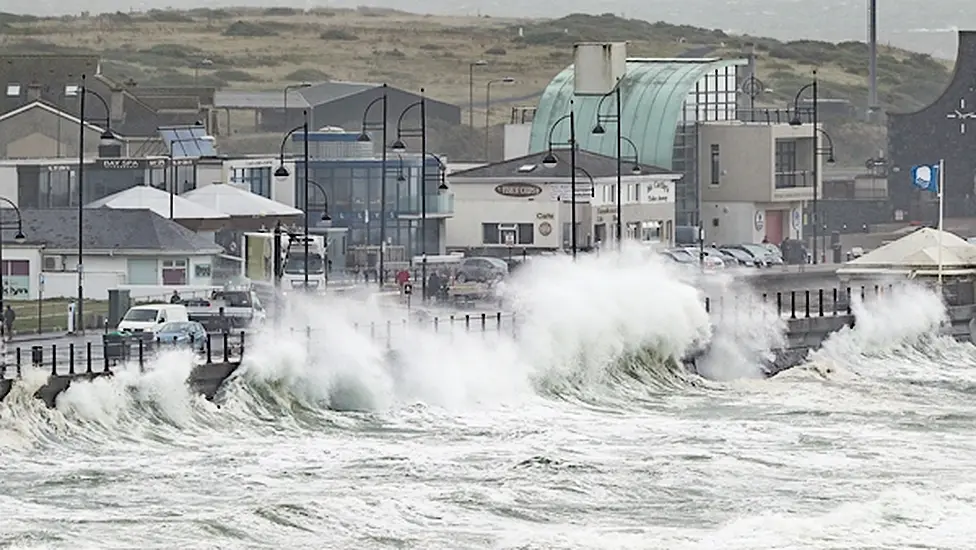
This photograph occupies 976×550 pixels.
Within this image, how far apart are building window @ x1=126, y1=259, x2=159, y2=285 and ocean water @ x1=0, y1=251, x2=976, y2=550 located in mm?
8084

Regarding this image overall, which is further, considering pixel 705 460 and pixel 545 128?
pixel 545 128

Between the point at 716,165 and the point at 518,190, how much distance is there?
458 inches

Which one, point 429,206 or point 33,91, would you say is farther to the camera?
point 33,91

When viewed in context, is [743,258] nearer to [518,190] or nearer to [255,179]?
[518,190]

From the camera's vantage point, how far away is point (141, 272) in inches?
2527

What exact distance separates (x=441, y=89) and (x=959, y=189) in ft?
264

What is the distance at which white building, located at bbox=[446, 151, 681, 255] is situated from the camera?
84188 millimetres

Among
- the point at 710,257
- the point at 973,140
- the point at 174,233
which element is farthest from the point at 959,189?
the point at 174,233

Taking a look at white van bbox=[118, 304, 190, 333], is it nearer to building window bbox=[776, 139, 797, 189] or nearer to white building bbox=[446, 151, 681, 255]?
white building bbox=[446, 151, 681, 255]

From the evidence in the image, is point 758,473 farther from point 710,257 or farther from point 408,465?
point 710,257

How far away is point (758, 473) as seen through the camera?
40.7 meters

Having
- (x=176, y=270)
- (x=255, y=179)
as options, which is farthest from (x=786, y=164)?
(x=176, y=270)

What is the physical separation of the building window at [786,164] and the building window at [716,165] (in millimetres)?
1997

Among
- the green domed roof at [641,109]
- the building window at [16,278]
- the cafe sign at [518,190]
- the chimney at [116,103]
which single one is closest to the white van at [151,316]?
the building window at [16,278]
